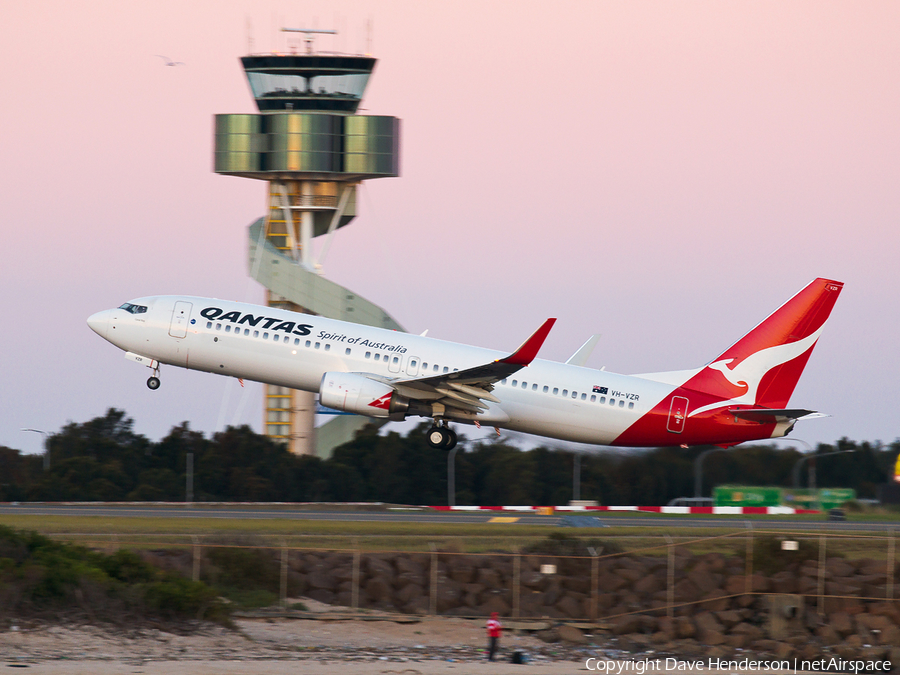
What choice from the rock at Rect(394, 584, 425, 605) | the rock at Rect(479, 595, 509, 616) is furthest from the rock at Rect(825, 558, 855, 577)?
the rock at Rect(394, 584, 425, 605)

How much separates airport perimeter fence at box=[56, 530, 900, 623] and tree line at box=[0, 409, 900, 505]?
47.9 feet

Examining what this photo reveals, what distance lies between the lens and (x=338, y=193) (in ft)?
274

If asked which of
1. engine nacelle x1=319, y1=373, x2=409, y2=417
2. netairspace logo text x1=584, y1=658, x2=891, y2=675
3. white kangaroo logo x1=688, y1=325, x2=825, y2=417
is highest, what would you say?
white kangaroo logo x1=688, y1=325, x2=825, y2=417

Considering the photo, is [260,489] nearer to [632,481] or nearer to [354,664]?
[632,481]

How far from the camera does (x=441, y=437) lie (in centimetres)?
4088

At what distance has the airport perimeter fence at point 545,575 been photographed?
32.1m

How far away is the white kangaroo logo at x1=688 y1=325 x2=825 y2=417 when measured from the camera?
41.3m

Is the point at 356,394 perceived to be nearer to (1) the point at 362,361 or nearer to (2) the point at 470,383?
(1) the point at 362,361

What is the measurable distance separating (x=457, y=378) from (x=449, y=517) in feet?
21.1

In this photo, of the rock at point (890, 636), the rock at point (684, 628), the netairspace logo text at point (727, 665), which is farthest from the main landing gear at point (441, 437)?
the rock at point (890, 636)

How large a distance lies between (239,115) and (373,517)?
1900 inches

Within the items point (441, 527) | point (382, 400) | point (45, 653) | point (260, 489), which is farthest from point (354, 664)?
point (260, 489)

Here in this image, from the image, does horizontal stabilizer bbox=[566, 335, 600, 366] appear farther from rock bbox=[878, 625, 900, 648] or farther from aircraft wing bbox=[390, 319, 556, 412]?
rock bbox=[878, 625, 900, 648]

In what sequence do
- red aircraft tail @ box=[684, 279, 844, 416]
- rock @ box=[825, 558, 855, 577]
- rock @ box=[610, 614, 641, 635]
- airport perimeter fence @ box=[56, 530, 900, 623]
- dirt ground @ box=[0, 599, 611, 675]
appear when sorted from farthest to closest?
red aircraft tail @ box=[684, 279, 844, 416] < rock @ box=[825, 558, 855, 577] < airport perimeter fence @ box=[56, 530, 900, 623] < rock @ box=[610, 614, 641, 635] < dirt ground @ box=[0, 599, 611, 675]
